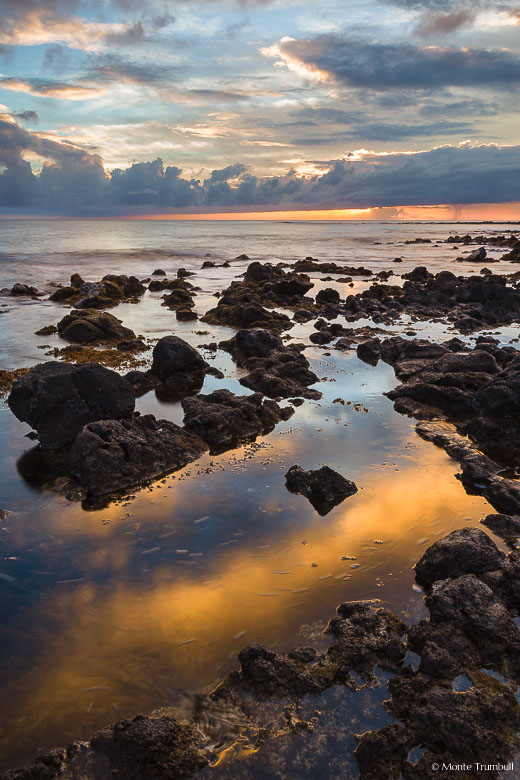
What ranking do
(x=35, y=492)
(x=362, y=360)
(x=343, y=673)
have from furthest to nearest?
(x=362, y=360), (x=35, y=492), (x=343, y=673)

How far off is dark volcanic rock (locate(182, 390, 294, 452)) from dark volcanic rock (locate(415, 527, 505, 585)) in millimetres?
5695

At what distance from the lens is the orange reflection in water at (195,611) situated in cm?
582

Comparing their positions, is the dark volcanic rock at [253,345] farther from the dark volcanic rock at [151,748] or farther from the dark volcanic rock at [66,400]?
the dark volcanic rock at [151,748]

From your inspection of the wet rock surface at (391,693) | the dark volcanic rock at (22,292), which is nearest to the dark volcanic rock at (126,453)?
the wet rock surface at (391,693)

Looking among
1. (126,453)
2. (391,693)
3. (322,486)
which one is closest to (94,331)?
(126,453)

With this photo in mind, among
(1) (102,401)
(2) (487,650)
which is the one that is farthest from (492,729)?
(1) (102,401)

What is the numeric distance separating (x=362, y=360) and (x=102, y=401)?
10.8 m

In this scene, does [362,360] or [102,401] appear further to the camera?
[362,360]

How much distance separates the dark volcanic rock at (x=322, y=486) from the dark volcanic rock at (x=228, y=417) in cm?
248

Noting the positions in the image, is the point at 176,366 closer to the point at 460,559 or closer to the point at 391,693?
the point at 460,559

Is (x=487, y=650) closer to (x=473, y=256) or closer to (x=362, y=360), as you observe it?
(x=362, y=360)

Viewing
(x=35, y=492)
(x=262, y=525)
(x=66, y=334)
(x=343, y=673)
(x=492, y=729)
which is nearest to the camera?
(x=492, y=729)

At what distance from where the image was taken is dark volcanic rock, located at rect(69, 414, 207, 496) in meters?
10.4

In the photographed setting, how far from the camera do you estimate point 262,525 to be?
9086 mm
